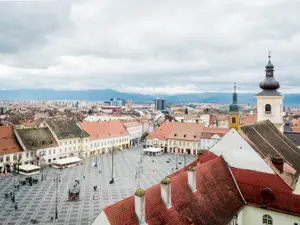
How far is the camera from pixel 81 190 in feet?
171

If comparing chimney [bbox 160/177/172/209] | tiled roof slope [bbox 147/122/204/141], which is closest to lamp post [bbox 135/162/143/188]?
tiled roof slope [bbox 147/122/204/141]

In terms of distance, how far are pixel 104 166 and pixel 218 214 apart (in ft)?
165

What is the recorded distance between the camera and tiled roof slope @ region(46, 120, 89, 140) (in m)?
78.9

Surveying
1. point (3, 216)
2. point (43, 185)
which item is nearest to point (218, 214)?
point (3, 216)

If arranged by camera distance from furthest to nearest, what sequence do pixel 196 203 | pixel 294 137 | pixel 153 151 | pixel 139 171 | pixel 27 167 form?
pixel 153 151, pixel 294 137, pixel 139 171, pixel 27 167, pixel 196 203

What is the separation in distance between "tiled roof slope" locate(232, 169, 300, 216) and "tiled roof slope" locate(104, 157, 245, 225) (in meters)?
0.92

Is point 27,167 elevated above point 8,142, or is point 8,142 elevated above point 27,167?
point 8,142

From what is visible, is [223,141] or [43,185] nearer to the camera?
[223,141]

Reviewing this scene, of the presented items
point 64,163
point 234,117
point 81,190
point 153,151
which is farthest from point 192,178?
point 153,151

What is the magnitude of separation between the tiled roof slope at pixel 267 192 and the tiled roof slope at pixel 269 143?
2645mm

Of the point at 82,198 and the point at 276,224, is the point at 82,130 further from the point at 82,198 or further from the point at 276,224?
the point at 276,224

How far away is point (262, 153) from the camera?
3148cm

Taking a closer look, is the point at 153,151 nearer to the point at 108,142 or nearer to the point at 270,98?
the point at 108,142

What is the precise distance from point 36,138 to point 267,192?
191 ft
